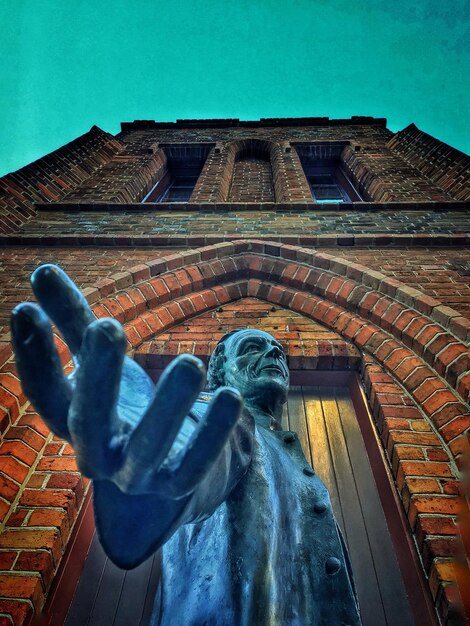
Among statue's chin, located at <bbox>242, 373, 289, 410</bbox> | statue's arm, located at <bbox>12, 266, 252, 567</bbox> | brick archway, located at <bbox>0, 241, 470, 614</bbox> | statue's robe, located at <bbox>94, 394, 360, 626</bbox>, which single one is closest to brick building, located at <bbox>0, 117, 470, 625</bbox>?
brick archway, located at <bbox>0, 241, 470, 614</bbox>

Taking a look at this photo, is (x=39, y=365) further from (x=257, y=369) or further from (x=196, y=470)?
(x=257, y=369)

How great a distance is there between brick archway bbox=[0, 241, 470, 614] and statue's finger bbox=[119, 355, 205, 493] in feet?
4.38

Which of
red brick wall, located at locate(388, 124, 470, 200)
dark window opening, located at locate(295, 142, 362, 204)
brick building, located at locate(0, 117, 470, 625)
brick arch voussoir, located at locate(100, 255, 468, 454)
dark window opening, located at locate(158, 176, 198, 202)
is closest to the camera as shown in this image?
brick building, located at locate(0, 117, 470, 625)

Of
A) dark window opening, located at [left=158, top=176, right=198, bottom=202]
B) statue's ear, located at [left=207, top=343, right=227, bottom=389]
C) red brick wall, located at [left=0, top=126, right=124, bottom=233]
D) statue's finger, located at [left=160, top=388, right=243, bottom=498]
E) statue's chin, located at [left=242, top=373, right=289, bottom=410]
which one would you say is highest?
dark window opening, located at [left=158, top=176, right=198, bottom=202]

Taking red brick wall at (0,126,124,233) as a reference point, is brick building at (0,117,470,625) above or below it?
below

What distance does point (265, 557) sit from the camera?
0.95 metres

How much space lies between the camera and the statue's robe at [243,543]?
0.71 metres

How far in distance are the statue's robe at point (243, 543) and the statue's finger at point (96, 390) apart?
174 millimetres

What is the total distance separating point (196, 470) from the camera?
0.60 m

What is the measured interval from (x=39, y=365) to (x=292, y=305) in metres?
2.63

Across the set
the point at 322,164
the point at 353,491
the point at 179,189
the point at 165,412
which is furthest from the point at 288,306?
the point at 322,164

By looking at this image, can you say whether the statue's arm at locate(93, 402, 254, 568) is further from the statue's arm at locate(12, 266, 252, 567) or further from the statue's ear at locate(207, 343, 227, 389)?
the statue's ear at locate(207, 343, 227, 389)

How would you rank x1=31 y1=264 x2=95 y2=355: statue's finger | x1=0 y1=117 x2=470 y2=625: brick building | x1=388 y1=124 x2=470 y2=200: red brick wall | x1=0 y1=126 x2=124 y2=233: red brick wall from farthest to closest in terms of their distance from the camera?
1. x1=388 y1=124 x2=470 y2=200: red brick wall
2. x1=0 y1=126 x2=124 y2=233: red brick wall
3. x1=0 y1=117 x2=470 y2=625: brick building
4. x1=31 y1=264 x2=95 y2=355: statue's finger

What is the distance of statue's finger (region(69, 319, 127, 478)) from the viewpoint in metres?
0.57
